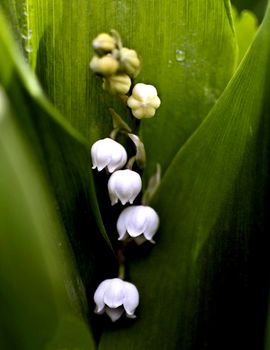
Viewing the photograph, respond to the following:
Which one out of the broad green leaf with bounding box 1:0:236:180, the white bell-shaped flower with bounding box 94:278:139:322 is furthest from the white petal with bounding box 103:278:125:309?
the broad green leaf with bounding box 1:0:236:180

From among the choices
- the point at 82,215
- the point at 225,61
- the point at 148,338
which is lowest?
the point at 148,338

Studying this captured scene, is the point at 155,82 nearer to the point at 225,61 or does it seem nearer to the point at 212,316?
the point at 225,61

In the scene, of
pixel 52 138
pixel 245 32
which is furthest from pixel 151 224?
pixel 245 32

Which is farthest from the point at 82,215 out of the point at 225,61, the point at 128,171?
the point at 225,61

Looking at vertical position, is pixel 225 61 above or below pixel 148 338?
above

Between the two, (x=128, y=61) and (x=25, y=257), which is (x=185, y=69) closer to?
(x=128, y=61)
